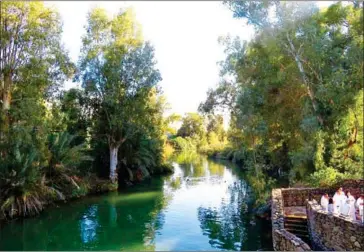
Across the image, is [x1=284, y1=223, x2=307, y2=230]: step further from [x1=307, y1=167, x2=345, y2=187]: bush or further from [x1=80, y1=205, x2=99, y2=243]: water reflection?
[x1=80, y1=205, x2=99, y2=243]: water reflection

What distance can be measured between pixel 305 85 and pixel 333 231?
10.1 meters

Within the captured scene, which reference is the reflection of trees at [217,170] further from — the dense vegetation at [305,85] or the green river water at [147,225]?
the dense vegetation at [305,85]

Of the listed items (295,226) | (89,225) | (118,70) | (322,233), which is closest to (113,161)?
(118,70)

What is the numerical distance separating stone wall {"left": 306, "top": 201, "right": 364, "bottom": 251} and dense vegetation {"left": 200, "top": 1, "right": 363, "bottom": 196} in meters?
5.63

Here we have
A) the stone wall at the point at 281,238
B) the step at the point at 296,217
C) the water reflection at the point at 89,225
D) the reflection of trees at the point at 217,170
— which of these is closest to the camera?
the stone wall at the point at 281,238

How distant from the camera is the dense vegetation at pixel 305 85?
17.0 m

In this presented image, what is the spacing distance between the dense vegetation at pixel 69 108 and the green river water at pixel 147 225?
5.73ft

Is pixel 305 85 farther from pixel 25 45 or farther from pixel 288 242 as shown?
pixel 25 45

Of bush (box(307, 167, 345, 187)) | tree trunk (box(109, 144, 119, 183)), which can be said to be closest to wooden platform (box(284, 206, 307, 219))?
bush (box(307, 167, 345, 187))

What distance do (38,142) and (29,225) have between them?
459 cm

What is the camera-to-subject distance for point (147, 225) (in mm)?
17719

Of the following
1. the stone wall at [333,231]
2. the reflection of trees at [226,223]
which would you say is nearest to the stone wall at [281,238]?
the stone wall at [333,231]

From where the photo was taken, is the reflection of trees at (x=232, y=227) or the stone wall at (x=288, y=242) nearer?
the stone wall at (x=288, y=242)

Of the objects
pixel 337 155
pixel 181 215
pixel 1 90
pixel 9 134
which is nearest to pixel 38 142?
pixel 9 134
